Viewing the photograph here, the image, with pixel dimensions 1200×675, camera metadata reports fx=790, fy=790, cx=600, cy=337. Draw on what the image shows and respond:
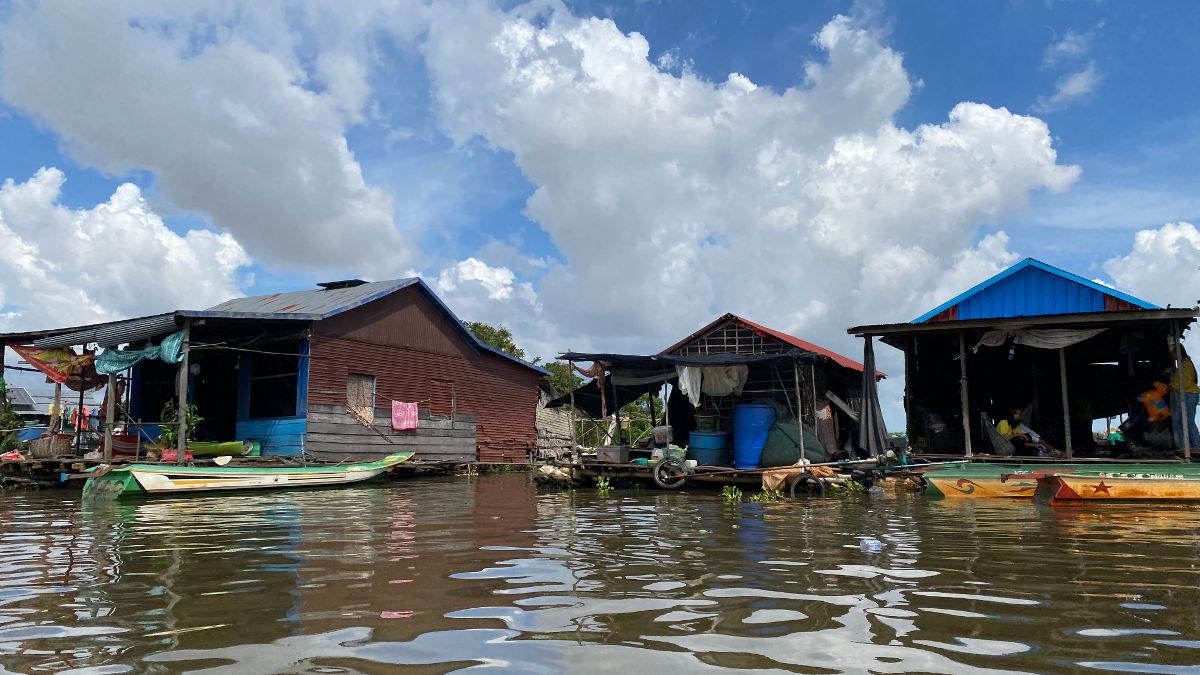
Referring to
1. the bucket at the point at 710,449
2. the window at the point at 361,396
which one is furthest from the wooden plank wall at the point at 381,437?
the bucket at the point at 710,449

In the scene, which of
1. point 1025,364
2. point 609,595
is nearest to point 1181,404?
point 1025,364

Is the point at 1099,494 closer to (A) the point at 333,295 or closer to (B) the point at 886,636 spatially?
(B) the point at 886,636

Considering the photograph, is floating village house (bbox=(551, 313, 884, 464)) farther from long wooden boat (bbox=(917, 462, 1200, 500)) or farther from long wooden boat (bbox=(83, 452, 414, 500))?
long wooden boat (bbox=(83, 452, 414, 500))

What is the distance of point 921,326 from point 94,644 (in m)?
14.1

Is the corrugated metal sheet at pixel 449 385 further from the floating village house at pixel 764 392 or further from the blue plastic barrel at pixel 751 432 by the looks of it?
the blue plastic barrel at pixel 751 432

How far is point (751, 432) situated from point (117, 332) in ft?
46.5

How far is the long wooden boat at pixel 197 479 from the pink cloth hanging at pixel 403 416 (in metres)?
5.23

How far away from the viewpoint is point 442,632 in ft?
13.5

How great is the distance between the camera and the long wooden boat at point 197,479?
13898 mm

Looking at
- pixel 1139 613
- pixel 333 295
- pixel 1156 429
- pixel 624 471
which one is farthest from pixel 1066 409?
pixel 333 295

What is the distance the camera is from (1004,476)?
1275 cm

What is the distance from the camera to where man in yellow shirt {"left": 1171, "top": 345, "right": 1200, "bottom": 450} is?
45.6ft

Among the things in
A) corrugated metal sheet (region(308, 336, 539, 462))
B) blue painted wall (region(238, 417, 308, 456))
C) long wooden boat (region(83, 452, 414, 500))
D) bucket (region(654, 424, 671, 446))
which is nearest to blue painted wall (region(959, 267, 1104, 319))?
bucket (region(654, 424, 671, 446))

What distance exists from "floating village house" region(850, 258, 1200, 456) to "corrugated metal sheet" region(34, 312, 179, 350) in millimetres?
14972
